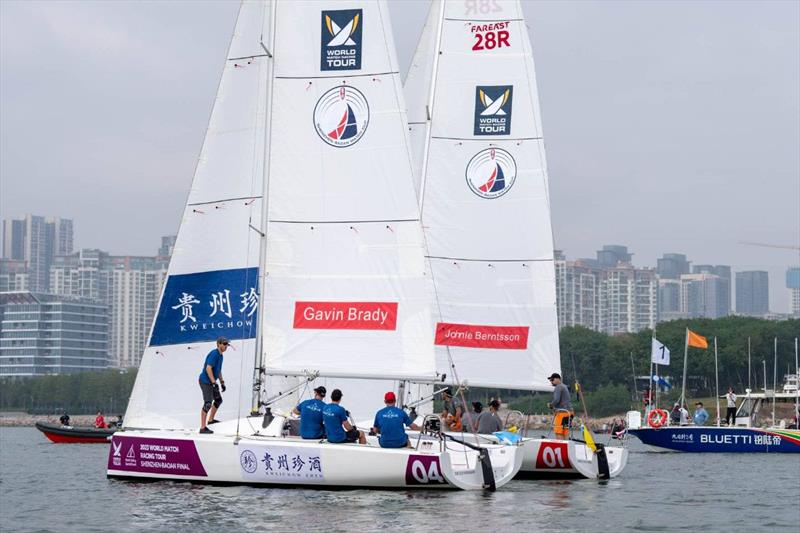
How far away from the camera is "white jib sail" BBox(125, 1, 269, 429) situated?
23.9m

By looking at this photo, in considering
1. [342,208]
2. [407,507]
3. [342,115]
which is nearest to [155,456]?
[407,507]

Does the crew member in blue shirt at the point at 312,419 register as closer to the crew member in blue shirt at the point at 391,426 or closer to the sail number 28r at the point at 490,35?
the crew member in blue shirt at the point at 391,426

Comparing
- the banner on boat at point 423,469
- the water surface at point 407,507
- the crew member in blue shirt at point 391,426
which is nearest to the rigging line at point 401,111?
the crew member in blue shirt at point 391,426

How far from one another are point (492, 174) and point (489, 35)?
3144mm

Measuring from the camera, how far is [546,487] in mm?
24734

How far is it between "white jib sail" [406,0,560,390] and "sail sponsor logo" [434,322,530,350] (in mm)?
22

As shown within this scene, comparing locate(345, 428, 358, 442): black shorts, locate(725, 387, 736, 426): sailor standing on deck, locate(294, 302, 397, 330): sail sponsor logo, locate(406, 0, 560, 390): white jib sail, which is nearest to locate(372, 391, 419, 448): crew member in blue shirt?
locate(345, 428, 358, 442): black shorts

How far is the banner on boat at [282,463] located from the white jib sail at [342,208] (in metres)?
1.77

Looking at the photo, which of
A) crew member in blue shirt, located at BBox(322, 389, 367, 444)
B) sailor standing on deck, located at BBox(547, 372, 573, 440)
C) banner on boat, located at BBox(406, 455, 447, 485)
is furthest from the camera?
sailor standing on deck, located at BBox(547, 372, 573, 440)

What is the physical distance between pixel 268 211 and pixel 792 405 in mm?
26926

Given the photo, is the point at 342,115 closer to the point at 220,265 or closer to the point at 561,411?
the point at 220,265

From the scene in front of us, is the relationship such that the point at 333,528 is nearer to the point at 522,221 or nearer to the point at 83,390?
the point at 522,221

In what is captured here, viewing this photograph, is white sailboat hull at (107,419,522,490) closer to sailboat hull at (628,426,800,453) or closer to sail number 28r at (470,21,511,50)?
sail number 28r at (470,21,511,50)

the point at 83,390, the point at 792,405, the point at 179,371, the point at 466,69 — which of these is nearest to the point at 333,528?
the point at 179,371
